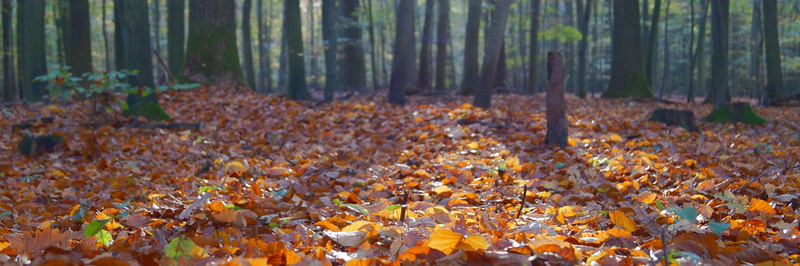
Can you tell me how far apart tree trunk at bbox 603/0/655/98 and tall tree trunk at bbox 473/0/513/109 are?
633 centimetres

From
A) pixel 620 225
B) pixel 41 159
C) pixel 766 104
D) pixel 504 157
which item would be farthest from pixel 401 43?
pixel 766 104

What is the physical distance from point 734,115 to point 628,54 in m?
5.32

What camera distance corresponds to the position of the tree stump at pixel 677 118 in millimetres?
8094

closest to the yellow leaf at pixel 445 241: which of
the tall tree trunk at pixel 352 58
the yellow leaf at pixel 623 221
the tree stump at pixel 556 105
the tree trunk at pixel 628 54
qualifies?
the yellow leaf at pixel 623 221

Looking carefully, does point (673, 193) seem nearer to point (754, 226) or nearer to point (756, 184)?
point (756, 184)

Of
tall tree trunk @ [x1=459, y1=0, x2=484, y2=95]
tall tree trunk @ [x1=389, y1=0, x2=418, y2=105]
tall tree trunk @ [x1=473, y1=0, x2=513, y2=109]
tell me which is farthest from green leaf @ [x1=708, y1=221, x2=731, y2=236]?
tall tree trunk @ [x1=459, y1=0, x2=484, y2=95]

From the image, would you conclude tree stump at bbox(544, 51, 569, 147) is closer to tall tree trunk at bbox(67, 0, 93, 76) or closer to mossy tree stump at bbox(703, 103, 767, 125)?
mossy tree stump at bbox(703, 103, 767, 125)

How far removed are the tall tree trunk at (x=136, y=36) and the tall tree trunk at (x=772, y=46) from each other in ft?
51.1

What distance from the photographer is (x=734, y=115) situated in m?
9.85

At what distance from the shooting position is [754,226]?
103 inches

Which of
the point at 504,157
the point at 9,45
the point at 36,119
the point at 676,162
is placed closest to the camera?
the point at 676,162

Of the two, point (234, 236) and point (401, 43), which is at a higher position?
point (401, 43)

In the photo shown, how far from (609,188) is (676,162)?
1489mm

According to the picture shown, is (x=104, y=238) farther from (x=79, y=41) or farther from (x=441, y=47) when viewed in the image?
(x=441, y=47)
